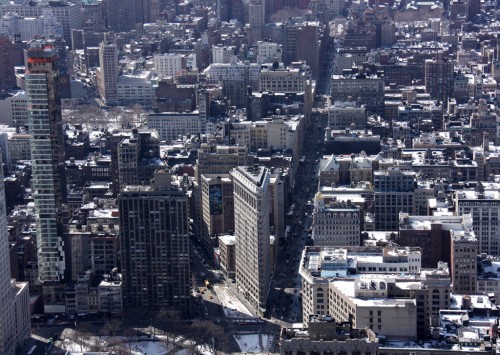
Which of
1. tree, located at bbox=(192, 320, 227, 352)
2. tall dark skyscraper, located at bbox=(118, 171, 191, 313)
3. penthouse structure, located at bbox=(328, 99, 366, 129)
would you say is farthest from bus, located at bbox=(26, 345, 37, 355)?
penthouse structure, located at bbox=(328, 99, 366, 129)

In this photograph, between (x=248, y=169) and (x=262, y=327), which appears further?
(x=248, y=169)

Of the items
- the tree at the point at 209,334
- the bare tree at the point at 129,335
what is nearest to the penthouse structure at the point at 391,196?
the tree at the point at 209,334

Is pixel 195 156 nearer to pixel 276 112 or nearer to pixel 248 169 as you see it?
pixel 276 112

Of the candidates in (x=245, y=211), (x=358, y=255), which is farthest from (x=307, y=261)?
(x=245, y=211)

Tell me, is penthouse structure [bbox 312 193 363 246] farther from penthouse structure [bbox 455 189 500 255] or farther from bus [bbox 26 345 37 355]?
bus [bbox 26 345 37 355]

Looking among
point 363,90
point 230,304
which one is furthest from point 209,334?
point 363,90

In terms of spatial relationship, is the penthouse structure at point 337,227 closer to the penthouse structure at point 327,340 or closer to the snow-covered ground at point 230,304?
the snow-covered ground at point 230,304
